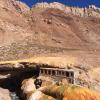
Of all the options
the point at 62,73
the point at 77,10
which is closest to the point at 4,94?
the point at 62,73

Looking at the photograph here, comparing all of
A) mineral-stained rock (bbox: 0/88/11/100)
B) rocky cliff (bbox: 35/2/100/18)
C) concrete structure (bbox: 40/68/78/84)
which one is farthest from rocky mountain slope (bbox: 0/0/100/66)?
rocky cliff (bbox: 35/2/100/18)

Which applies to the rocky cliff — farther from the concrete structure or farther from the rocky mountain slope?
the concrete structure

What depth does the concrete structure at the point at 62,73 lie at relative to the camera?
65875mm

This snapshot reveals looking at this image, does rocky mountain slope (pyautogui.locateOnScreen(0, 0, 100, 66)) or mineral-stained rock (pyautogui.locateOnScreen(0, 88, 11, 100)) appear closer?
mineral-stained rock (pyautogui.locateOnScreen(0, 88, 11, 100))

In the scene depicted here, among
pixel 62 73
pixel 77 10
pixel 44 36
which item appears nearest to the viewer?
pixel 62 73

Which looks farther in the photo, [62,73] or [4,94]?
[4,94]

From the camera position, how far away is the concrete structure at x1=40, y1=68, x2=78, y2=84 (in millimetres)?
65875

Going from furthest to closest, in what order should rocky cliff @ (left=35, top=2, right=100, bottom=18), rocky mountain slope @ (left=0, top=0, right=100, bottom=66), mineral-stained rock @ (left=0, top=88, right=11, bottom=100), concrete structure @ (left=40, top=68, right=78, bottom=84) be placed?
rocky cliff @ (left=35, top=2, right=100, bottom=18) < rocky mountain slope @ (left=0, top=0, right=100, bottom=66) < mineral-stained rock @ (left=0, top=88, right=11, bottom=100) < concrete structure @ (left=40, top=68, right=78, bottom=84)

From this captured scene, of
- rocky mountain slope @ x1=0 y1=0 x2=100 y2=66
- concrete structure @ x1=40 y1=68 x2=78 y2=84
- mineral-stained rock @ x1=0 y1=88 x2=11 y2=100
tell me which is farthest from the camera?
rocky mountain slope @ x1=0 y1=0 x2=100 y2=66

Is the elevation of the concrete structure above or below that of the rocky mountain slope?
below

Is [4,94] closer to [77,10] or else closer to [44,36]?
[44,36]

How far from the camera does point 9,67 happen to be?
74438 millimetres

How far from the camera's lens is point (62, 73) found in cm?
6750

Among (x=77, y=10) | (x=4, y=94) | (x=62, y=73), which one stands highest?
(x=77, y=10)
